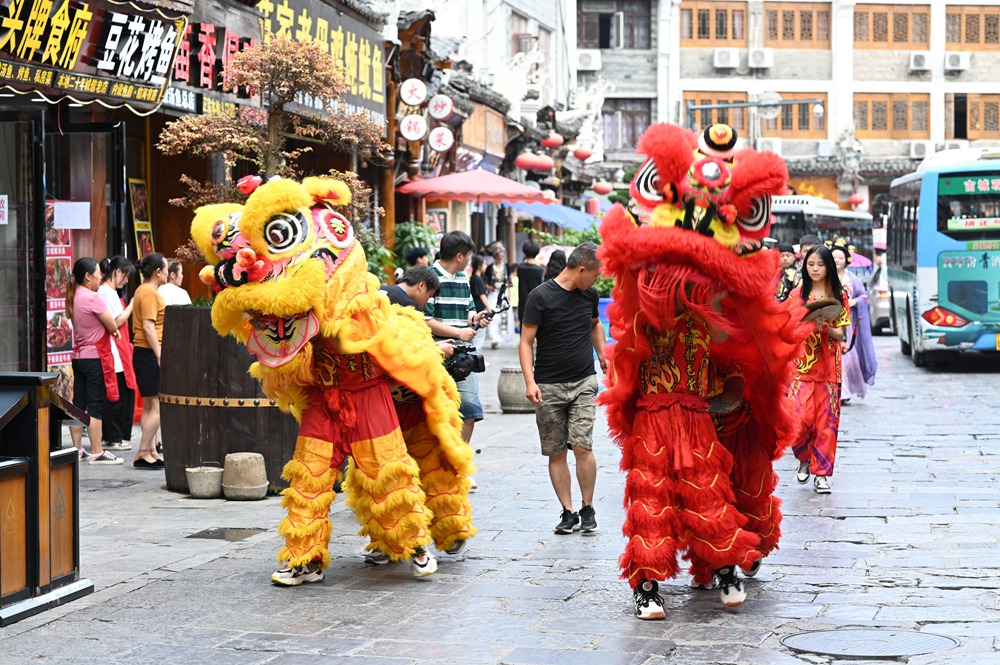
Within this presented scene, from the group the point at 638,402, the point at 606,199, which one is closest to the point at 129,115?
the point at 638,402

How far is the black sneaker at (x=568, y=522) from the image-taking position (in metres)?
8.30

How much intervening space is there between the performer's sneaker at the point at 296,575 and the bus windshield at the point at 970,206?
14935 mm

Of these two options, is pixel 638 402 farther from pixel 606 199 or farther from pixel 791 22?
pixel 791 22

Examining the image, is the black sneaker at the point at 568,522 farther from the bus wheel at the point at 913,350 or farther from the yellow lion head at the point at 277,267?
the bus wheel at the point at 913,350

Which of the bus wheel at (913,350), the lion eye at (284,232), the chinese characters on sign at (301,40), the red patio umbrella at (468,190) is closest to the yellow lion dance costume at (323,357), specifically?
the lion eye at (284,232)

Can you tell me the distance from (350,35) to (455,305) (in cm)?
932

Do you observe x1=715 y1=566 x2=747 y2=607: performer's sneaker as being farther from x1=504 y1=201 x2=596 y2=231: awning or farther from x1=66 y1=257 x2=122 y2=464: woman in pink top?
x1=504 y1=201 x2=596 y2=231: awning

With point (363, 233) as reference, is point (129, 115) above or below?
above

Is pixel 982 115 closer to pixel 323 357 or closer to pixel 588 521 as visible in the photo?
pixel 588 521

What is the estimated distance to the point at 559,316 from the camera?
8.49 m

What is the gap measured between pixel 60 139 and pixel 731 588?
9252mm

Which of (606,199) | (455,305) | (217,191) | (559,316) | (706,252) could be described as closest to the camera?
(706,252)

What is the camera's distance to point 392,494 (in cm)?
702

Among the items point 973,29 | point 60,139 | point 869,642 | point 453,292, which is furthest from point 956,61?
point 869,642
